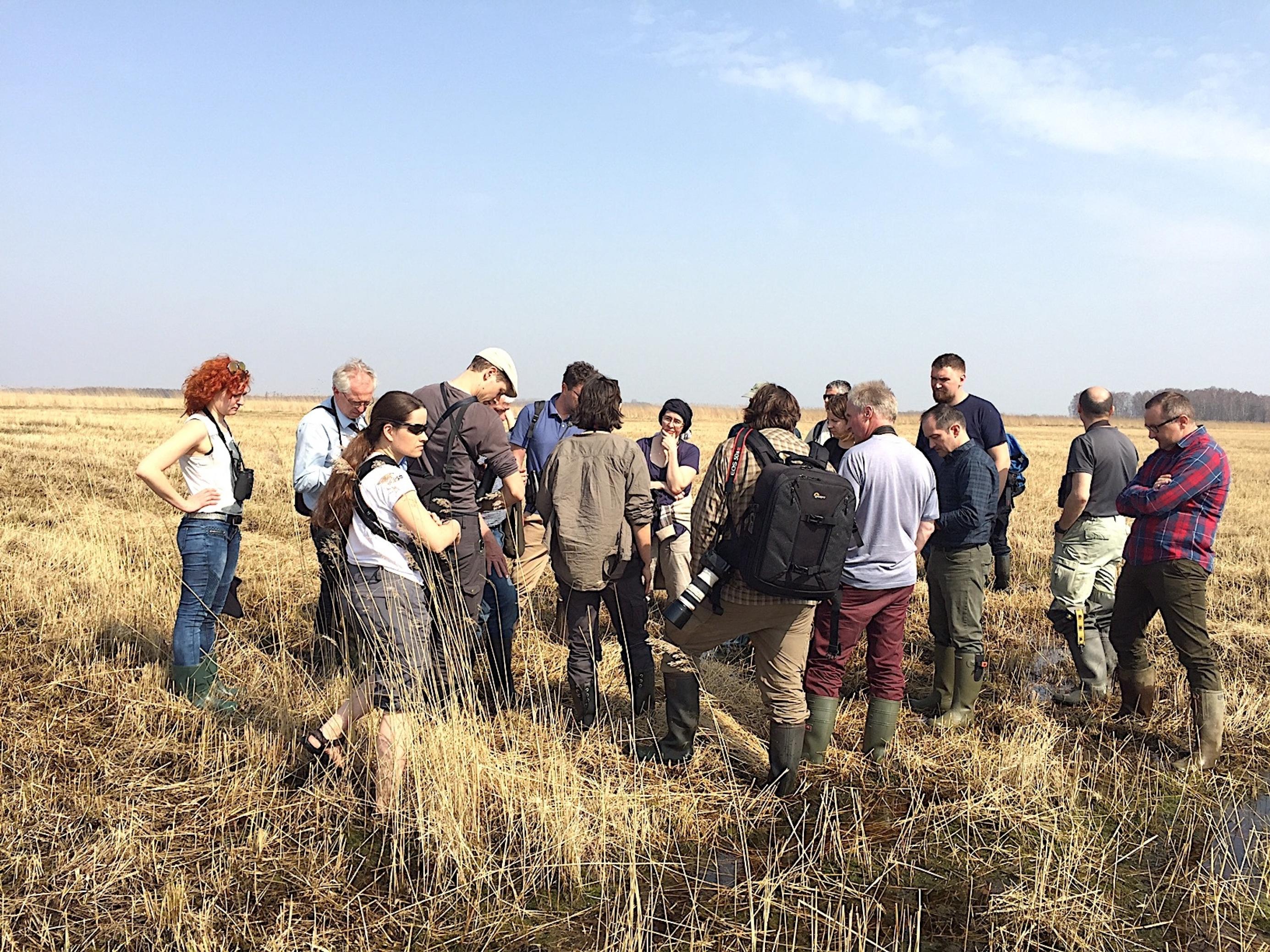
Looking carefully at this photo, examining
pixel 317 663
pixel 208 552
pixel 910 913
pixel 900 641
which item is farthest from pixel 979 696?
pixel 208 552

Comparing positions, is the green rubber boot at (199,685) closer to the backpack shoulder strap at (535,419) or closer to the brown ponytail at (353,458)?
the brown ponytail at (353,458)

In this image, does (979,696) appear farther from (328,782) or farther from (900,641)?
(328,782)

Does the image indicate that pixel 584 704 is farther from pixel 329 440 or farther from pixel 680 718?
pixel 329 440

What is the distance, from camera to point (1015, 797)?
4.04 meters

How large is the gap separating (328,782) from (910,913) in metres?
2.62

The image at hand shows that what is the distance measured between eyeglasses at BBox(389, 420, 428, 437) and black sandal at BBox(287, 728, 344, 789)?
1459 millimetres

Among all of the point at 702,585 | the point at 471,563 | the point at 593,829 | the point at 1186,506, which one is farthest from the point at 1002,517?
the point at 593,829

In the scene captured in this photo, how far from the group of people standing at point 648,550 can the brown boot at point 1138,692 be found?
15mm

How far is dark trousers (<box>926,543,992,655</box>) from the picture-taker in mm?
5160

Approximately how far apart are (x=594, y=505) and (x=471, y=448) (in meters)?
0.78

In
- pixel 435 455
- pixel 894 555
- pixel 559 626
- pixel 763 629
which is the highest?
pixel 435 455

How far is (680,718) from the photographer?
14.6ft

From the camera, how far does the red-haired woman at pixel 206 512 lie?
15.3 ft

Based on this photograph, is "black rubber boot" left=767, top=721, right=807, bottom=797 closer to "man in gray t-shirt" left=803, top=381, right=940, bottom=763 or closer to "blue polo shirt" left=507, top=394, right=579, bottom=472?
"man in gray t-shirt" left=803, top=381, right=940, bottom=763
